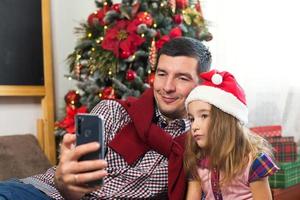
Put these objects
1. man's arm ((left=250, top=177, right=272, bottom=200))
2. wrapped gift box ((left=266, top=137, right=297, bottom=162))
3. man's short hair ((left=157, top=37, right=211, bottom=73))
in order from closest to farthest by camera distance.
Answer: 1. man's arm ((left=250, top=177, right=272, bottom=200))
2. man's short hair ((left=157, top=37, right=211, bottom=73))
3. wrapped gift box ((left=266, top=137, right=297, bottom=162))

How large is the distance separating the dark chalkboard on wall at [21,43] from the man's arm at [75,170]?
1.64 m

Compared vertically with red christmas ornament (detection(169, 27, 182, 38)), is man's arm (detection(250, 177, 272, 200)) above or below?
below

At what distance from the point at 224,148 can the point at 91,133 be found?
0.60 metres

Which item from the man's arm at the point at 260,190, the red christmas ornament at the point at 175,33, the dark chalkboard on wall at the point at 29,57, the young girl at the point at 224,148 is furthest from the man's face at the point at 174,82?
the dark chalkboard on wall at the point at 29,57

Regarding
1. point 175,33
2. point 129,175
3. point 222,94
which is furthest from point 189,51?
point 175,33

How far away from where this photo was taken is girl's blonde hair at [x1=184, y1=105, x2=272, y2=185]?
4.58 ft

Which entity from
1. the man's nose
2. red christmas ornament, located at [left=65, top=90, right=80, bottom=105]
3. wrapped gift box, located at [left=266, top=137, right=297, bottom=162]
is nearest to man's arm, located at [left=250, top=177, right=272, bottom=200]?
the man's nose

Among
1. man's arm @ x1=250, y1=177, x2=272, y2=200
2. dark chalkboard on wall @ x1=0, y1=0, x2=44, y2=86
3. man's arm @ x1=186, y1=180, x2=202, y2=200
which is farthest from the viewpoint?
dark chalkboard on wall @ x1=0, y1=0, x2=44, y2=86

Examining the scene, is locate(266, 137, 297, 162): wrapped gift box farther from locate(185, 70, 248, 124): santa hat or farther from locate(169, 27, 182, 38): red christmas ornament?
locate(185, 70, 248, 124): santa hat

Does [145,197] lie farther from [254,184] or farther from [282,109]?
[282,109]

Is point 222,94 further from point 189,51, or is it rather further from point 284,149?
point 284,149

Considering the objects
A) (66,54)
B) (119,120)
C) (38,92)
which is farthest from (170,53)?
(66,54)

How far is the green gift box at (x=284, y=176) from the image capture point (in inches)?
84.4

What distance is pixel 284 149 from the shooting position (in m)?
2.32
